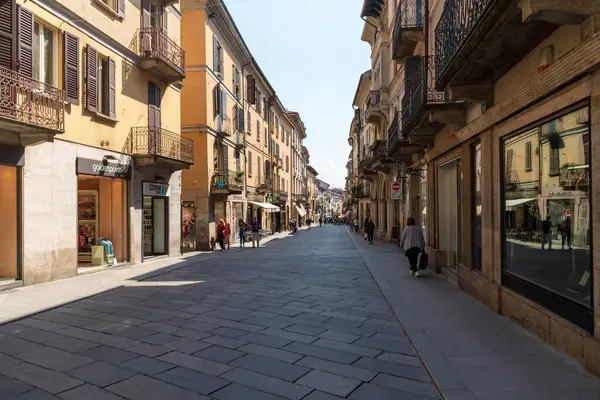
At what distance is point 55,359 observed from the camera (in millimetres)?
5258

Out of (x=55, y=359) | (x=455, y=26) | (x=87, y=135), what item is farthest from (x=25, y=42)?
(x=455, y=26)

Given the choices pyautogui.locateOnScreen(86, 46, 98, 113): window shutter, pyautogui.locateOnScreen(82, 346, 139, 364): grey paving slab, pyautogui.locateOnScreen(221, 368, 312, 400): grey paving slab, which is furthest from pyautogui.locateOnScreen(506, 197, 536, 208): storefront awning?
pyautogui.locateOnScreen(86, 46, 98, 113): window shutter

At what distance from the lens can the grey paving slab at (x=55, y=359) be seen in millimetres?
5021

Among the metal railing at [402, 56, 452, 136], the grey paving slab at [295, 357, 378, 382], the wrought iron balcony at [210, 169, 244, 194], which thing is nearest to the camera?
the grey paving slab at [295, 357, 378, 382]

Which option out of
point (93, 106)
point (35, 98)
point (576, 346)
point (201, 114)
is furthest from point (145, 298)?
point (201, 114)

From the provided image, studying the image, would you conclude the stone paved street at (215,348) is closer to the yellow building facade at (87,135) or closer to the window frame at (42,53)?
the yellow building facade at (87,135)

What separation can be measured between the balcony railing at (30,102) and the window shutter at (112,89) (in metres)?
2.77

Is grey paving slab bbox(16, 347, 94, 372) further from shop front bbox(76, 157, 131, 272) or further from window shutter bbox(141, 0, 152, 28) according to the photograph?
window shutter bbox(141, 0, 152, 28)

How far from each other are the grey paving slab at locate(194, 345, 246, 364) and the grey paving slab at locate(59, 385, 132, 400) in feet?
4.18

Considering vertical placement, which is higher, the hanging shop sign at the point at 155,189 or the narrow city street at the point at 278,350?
the hanging shop sign at the point at 155,189

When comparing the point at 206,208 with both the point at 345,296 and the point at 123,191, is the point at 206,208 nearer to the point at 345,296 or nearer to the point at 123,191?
the point at 123,191

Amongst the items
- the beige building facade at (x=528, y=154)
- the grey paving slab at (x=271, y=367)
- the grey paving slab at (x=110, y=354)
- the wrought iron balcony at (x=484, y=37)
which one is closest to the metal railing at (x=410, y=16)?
the beige building facade at (x=528, y=154)

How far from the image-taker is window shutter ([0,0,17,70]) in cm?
974

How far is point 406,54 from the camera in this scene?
56.2 ft
